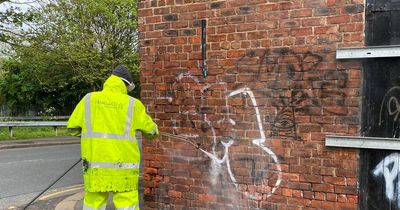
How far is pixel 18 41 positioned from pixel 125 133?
44.4 feet

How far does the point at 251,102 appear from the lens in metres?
4.38

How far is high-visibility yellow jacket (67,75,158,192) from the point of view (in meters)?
4.00

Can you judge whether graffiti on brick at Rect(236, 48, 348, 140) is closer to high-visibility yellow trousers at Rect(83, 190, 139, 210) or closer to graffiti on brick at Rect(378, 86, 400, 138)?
graffiti on brick at Rect(378, 86, 400, 138)

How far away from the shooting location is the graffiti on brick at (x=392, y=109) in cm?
371

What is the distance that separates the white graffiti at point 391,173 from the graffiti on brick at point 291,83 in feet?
2.07

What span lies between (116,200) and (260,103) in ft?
5.46

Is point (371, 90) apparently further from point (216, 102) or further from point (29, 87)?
point (29, 87)

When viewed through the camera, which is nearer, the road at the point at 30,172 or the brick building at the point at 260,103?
the brick building at the point at 260,103

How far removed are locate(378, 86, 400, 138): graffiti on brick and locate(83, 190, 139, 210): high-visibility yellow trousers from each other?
2346mm

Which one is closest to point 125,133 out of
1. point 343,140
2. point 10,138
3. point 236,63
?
point 236,63

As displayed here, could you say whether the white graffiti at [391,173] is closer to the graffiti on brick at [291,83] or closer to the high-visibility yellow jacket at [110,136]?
the graffiti on brick at [291,83]

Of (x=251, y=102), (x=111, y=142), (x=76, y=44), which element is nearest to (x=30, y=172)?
(x=111, y=142)

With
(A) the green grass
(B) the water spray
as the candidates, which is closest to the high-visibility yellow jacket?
(B) the water spray

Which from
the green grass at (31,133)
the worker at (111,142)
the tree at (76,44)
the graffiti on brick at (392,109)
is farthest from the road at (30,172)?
the graffiti on brick at (392,109)
